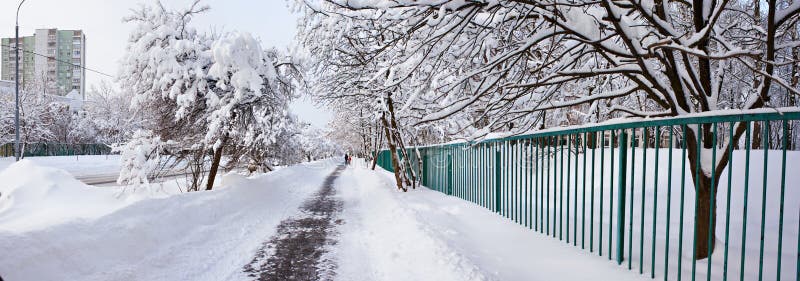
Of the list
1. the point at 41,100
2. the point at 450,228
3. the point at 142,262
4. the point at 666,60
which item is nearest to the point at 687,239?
the point at 666,60

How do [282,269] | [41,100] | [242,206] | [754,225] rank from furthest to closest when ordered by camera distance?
[41,100], [242,206], [754,225], [282,269]

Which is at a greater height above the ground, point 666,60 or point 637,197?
point 666,60

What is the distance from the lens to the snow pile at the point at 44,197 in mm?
6422

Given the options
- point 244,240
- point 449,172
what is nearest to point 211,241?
point 244,240

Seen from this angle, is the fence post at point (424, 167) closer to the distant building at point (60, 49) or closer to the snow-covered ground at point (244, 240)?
the snow-covered ground at point (244, 240)

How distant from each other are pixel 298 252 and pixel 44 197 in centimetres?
548

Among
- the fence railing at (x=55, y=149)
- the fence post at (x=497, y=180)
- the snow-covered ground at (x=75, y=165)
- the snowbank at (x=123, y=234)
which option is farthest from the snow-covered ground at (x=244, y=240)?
the fence railing at (x=55, y=149)

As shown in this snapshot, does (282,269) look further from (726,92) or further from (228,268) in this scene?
(726,92)

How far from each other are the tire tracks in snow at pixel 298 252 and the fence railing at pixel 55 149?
45.2 metres

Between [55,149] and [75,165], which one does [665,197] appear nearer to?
[75,165]

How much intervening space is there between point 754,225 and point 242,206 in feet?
31.8

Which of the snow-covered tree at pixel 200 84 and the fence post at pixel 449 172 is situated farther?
the fence post at pixel 449 172

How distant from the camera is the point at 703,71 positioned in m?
4.41

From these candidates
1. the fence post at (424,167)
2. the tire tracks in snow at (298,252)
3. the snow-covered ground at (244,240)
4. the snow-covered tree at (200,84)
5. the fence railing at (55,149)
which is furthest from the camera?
Answer: the fence railing at (55,149)
